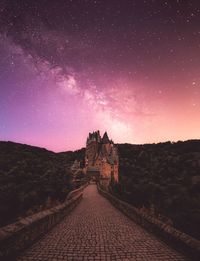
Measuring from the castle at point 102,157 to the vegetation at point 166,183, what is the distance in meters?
5.14

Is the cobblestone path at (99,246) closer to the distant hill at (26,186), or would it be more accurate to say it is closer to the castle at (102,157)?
the distant hill at (26,186)

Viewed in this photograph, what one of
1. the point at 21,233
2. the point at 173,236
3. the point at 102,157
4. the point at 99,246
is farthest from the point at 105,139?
the point at 21,233

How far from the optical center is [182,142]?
94.2m

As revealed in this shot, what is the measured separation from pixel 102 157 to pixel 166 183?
21.8m

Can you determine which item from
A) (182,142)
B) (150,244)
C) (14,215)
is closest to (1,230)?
(150,244)

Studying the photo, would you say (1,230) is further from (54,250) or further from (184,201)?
(184,201)

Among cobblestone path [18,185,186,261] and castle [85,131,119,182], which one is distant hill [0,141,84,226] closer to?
cobblestone path [18,185,186,261]

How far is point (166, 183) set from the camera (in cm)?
4862

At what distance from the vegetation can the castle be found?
5136mm

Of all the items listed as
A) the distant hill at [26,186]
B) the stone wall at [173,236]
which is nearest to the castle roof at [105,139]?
the distant hill at [26,186]

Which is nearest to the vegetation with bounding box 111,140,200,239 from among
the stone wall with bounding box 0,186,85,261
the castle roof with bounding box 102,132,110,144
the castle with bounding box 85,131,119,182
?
the stone wall with bounding box 0,186,85,261

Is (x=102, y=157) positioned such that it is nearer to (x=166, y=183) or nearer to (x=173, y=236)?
(x=166, y=183)

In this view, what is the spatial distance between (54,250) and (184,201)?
85.4 ft

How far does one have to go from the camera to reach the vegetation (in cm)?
1140
